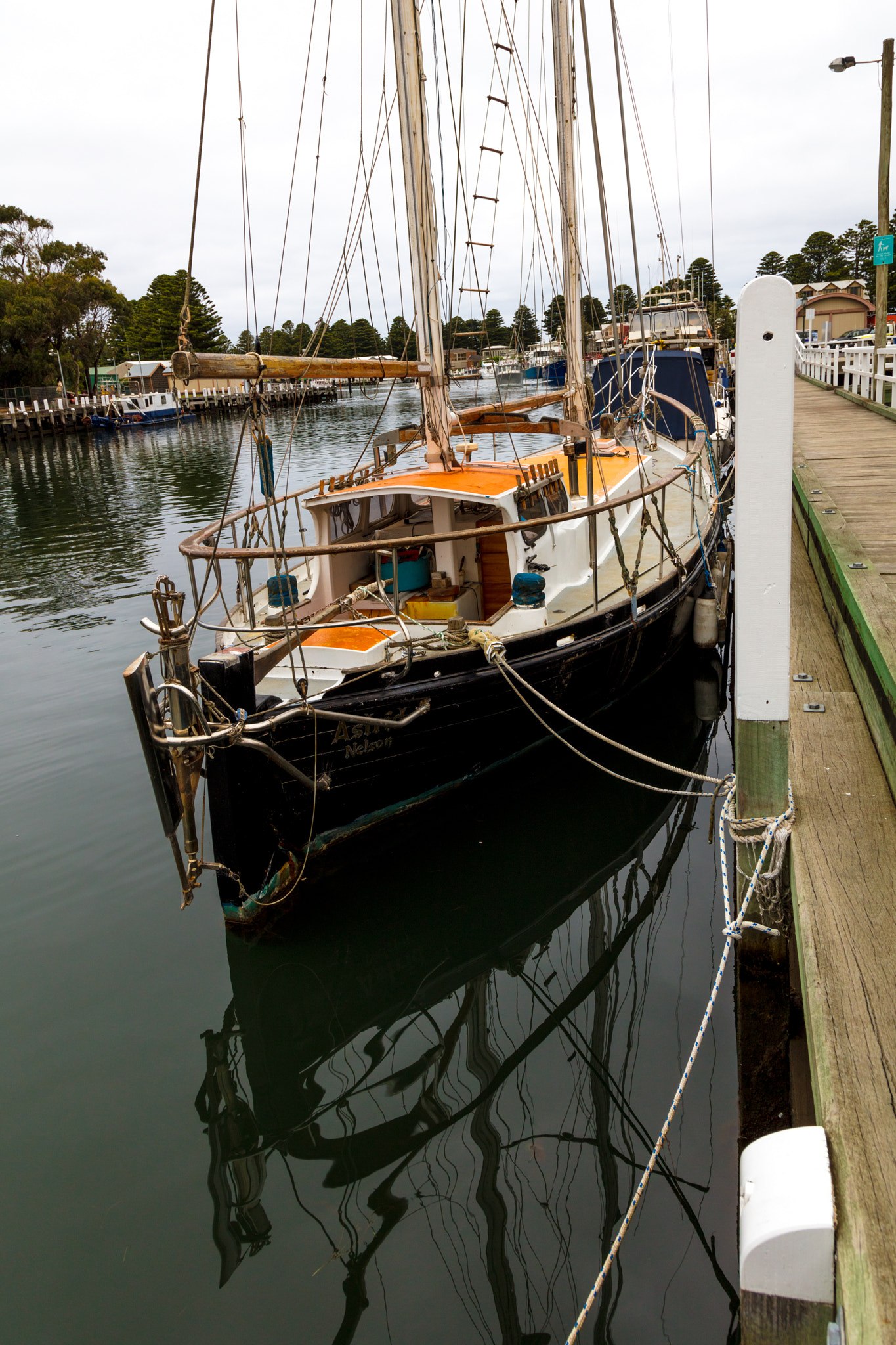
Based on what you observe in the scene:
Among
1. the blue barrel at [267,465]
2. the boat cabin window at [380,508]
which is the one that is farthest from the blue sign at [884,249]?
the blue barrel at [267,465]

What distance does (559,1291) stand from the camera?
152 inches

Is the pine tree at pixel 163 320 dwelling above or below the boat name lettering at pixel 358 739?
above

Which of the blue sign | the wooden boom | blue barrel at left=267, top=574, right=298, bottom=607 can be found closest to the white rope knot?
blue barrel at left=267, top=574, right=298, bottom=607

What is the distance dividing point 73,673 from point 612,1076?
1012cm

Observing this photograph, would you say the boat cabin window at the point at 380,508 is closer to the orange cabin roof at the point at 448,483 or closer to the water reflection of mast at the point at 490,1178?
the orange cabin roof at the point at 448,483

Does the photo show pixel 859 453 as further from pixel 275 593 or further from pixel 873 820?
pixel 873 820

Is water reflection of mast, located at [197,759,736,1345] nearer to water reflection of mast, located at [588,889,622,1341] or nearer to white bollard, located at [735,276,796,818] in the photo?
water reflection of mast, located at [588,889,622,1341]

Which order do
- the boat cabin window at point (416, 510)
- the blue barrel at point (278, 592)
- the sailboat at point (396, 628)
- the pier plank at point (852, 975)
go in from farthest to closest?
the boat cabin window at point (416, 510) < the blue barrel at point (278, 592) < the sailboat at point (396, 628) < the pier plank at point (852, 975)

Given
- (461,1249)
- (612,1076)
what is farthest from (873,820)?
(461,1249)

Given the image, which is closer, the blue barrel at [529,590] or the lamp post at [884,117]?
the blue barrel at [529,590]

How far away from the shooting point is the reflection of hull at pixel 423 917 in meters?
5.66

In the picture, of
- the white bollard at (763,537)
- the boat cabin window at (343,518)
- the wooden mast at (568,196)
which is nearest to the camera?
the white bollard at (763,537)

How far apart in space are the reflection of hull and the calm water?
0.07 ft

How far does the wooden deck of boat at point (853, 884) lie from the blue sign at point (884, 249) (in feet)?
39.5
